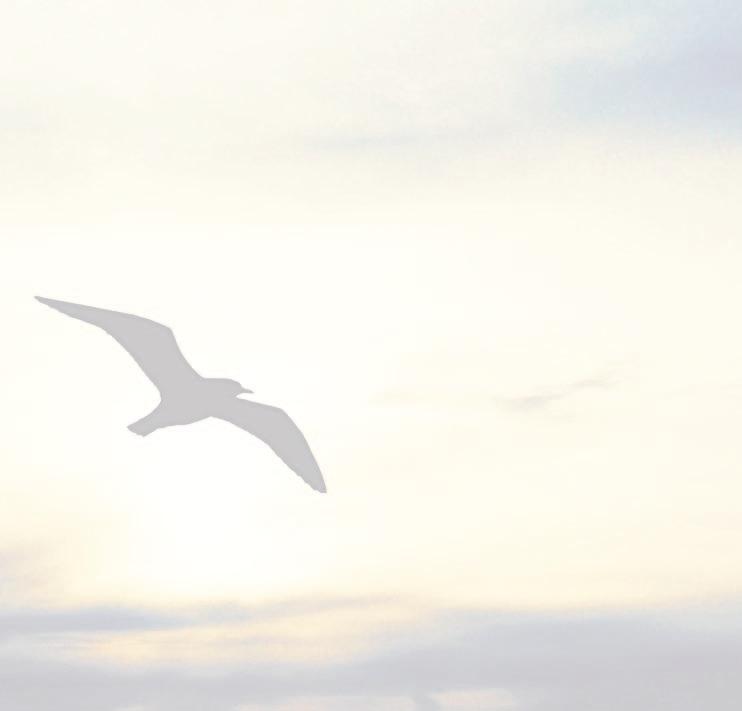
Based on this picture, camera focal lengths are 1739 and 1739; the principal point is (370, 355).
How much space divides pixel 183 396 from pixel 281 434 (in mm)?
7965

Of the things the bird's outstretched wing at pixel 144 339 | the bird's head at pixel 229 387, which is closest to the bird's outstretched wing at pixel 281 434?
the bird's head at pixel 229 387

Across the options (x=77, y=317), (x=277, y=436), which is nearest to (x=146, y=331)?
(x=77, y=317)

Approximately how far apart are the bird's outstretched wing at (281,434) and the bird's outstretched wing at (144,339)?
20.6 ft

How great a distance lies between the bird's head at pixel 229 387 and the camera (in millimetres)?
82562

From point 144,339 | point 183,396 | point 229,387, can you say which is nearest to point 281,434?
point 229,387

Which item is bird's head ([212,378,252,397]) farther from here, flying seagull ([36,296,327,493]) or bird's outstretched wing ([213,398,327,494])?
bird's outstretched wing ([213,398,327,494])

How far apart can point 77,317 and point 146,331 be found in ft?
10.3

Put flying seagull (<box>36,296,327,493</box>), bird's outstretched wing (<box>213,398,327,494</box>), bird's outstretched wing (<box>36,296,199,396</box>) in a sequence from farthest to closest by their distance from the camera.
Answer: bird's outstretched wing (<box>213,398,327,494</box>) → flying seagull (<box>36,296,327,493</box>) → bird's outstretched wing (<box>36,296,199,396</box>)

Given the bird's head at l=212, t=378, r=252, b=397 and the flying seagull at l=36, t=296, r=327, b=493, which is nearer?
the flying seagull at l=36, t=296, r=327, b=493

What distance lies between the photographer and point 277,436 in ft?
290

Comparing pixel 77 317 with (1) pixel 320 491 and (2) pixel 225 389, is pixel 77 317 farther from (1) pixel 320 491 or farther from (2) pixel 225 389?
(1) pixel 320 491

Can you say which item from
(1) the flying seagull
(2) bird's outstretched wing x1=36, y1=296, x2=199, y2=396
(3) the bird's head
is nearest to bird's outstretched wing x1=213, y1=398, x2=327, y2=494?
(1) the flying seagull

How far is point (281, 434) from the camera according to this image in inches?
3482

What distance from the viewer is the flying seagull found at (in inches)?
3083
